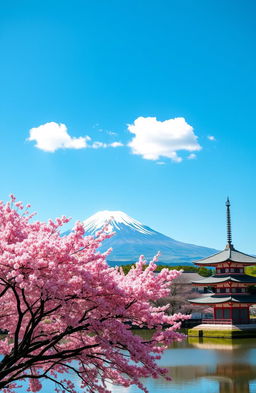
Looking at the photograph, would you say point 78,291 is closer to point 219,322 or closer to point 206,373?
point 206,373

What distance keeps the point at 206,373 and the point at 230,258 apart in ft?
72.3

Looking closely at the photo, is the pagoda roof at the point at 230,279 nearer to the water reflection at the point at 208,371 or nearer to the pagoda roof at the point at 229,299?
the pagoda roof at the point at 229,299

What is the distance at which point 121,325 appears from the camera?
673 centimetres

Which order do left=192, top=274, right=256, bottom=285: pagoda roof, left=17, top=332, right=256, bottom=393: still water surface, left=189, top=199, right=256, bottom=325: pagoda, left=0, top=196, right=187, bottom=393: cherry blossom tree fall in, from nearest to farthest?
1. left=0, top=196, right=187, bottom=393: cherry blossom tree
2. left=17, top=332, right=256, bottom=393: still water surface
3. left=189, top=199, right=256, bottom=325: pagoda
4. left=192, top=274, right=256, bottom=285: pagoda roof

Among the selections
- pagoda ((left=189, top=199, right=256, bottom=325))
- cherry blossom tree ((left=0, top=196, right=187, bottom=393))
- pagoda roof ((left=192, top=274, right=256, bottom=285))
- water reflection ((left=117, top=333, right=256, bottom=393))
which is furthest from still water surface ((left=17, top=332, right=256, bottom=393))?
pagoda roof ((left=192, top=274, right=256, bottom=285))

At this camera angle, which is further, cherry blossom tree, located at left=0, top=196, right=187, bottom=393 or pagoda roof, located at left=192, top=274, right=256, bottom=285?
pagoda roof, located at left=192, top=274, right=256, bottom=285

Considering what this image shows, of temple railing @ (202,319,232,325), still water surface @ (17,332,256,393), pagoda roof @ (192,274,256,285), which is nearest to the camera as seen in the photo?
still water surface @ (17,332,256,393)

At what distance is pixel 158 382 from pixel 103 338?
29.5ft

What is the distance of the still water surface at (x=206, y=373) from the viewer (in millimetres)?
13601

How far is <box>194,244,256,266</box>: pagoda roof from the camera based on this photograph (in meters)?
37.5

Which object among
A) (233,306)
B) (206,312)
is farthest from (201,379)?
(206,312)

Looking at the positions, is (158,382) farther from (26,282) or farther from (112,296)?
(26,282)

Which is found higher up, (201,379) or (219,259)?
(219,259)

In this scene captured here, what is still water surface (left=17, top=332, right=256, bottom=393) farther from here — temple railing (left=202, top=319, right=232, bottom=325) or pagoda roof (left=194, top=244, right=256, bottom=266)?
pagoda roof (left=194, top=244, right=256, bottom=266)
